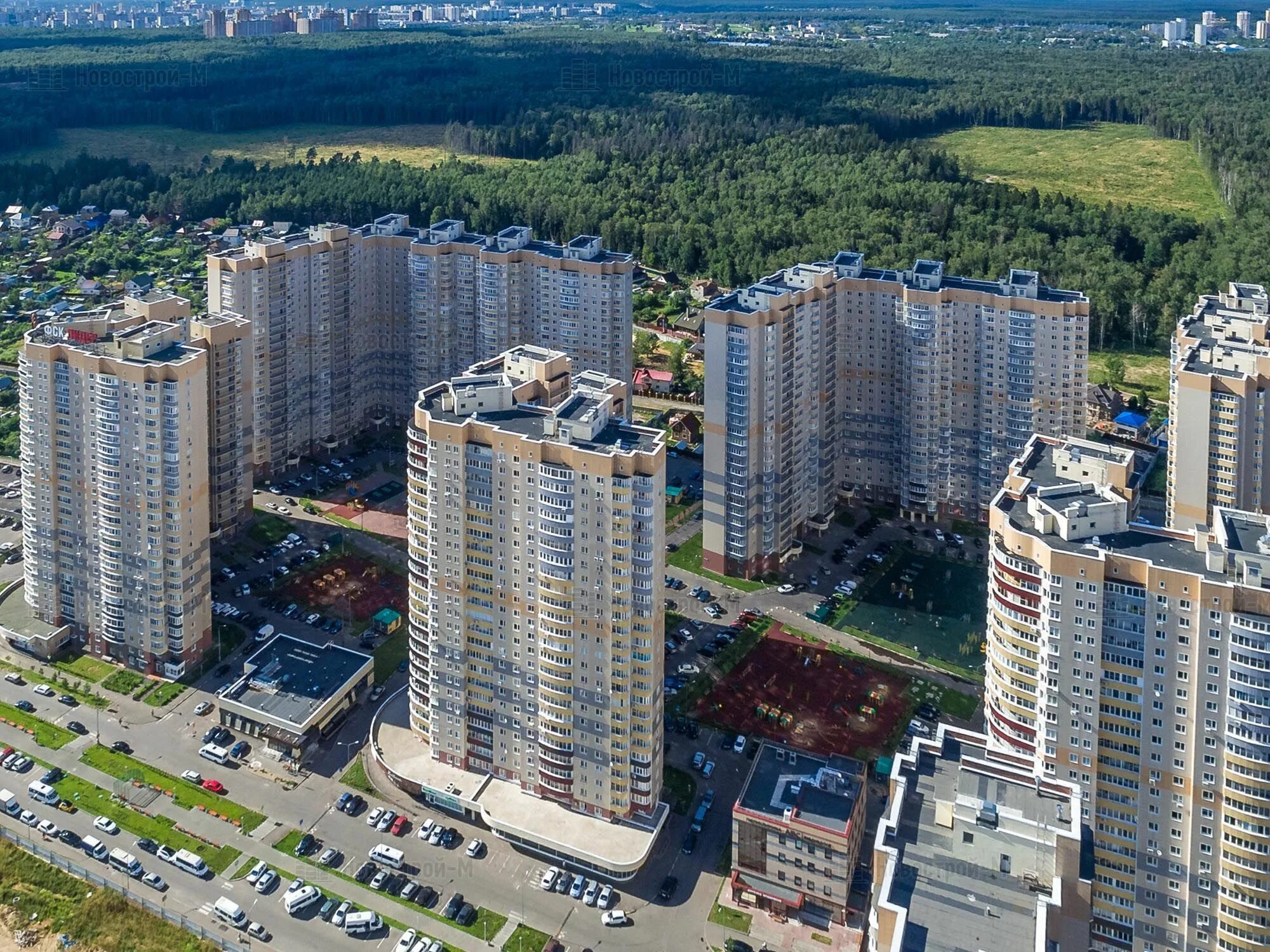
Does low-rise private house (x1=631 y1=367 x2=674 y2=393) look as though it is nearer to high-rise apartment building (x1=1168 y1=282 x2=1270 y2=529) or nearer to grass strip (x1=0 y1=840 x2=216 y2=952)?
high-rise apartment building (x1=1168 y1=282 x2=1270 y2=529)

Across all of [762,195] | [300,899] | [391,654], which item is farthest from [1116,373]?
[300,899]

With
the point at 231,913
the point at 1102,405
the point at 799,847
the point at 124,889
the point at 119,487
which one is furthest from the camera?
the point at 1102,405

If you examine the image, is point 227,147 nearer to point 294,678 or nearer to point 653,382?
point 653,382

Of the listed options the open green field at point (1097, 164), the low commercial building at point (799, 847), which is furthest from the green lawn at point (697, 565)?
the open green field at point (1097, 164)

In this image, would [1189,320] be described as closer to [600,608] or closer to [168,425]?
[600,608]

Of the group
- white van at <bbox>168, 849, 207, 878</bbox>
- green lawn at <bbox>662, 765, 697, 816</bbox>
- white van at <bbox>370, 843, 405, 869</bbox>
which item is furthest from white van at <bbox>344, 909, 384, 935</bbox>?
green lawn at <bbox>662, 765, 697, 816</bbox>

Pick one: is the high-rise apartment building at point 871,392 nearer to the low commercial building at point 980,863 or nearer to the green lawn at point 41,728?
the low commercial building at point 980,863

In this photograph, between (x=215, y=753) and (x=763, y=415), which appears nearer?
(x=215, y=753)
